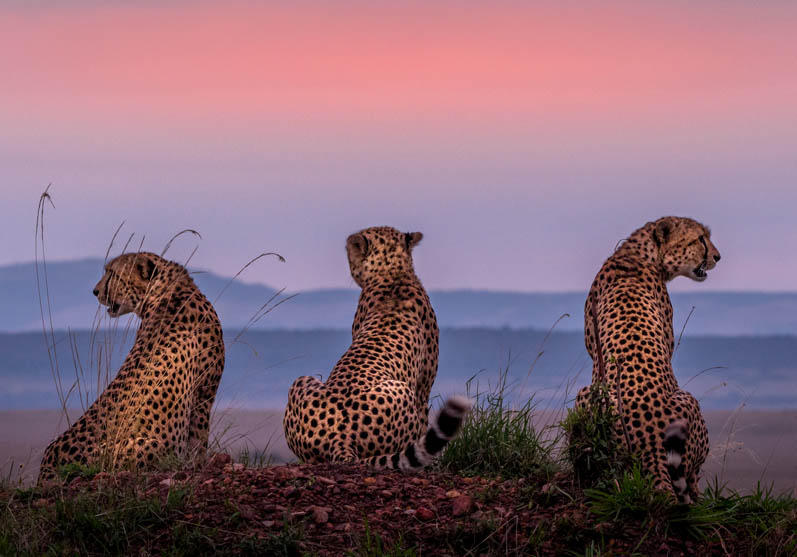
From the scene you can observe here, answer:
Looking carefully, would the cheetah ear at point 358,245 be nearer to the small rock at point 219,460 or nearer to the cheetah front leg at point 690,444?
the small rock at point 219,460

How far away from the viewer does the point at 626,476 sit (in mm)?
5234

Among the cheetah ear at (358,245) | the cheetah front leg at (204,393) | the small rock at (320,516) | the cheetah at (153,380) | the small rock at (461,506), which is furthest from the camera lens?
the cheetah ear at (358,245)

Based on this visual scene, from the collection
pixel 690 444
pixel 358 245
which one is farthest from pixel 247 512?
pixel 358 245

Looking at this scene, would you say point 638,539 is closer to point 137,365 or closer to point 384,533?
point 384,533

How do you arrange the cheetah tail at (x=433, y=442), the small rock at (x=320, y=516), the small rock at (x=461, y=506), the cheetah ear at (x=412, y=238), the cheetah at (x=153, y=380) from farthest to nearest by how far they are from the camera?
the cheetah ear at (x=412, y=238), the cheetah at (x=153, y=380), the cheetah tail at (x=433, y=442), the small rock at (x=461, y=506), the small rock at (x=320, y=516)

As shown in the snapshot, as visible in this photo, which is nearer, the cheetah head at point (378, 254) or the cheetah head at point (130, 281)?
the cheetah head at point (130, 281)

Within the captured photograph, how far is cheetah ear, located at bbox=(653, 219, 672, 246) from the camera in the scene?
7438mm

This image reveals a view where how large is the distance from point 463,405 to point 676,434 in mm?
1060

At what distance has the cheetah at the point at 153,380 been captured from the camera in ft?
21.2

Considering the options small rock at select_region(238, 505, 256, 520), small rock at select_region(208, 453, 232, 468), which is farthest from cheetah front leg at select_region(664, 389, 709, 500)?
small rock at select_region(208, 453, 232, 468)

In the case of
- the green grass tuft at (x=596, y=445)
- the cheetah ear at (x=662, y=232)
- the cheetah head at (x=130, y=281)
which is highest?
the cheetah ear at (x=662, y=232)

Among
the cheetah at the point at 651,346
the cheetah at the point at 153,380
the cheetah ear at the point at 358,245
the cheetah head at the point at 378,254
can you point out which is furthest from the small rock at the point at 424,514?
the cheetah ear at the point at 358,245

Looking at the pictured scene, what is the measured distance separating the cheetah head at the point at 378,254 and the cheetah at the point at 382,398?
0.41 feet

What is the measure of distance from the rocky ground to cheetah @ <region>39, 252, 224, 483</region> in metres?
0.58
